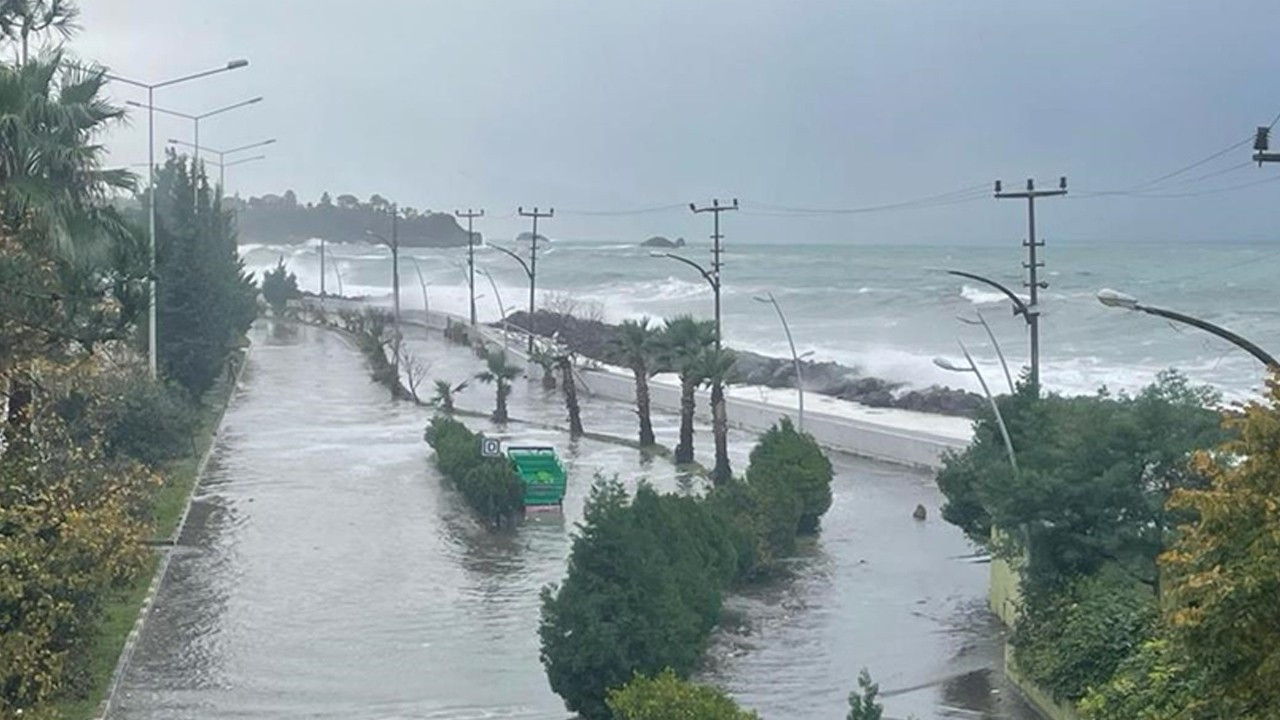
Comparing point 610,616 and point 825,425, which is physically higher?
point 610,616

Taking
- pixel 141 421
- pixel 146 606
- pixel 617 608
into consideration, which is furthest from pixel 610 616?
pixel 141 421

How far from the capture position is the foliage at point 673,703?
14641 millimetres

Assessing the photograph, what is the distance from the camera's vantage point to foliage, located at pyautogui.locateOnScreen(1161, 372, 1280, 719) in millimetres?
9406

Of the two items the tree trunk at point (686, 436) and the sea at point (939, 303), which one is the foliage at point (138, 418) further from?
the sea at point (939, 303)

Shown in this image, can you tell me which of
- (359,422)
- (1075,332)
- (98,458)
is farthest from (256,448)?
(1075,332)

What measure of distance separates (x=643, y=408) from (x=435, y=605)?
61.1 feet

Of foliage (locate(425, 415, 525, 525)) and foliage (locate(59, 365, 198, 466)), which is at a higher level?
foliage (locate(59, 365, 198, 466))

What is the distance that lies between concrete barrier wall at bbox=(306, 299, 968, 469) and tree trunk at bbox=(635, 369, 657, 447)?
5.34m

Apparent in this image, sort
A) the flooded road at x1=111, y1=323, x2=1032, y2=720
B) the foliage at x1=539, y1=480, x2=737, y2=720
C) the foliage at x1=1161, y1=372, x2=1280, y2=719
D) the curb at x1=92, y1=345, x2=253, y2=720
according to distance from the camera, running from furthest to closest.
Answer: the flooded road at x1=111, y1=323, x2=1032, y2=720 < the curb at x1=92, y1=345, x2=253, y2=720 < the foliage at x1=539, y1=480, x2=737, y2=720 < the foliage at x1=1161, y1=372, x2=1280, y2=719

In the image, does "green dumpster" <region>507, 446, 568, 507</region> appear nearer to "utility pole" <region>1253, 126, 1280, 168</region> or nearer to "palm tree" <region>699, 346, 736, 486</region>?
"palm tree" <region>699, 346, 736, 486</region>

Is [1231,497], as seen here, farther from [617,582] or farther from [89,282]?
[89,282]

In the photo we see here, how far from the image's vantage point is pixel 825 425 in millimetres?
47250

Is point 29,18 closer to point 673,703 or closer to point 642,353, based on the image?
point 673,703

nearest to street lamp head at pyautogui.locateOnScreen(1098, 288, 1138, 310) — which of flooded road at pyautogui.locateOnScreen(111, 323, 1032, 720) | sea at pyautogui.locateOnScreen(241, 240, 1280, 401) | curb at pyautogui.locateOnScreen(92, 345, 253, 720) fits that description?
flooded road at pyautogui.locateOnScreen(111, 323, 1032, 720)
